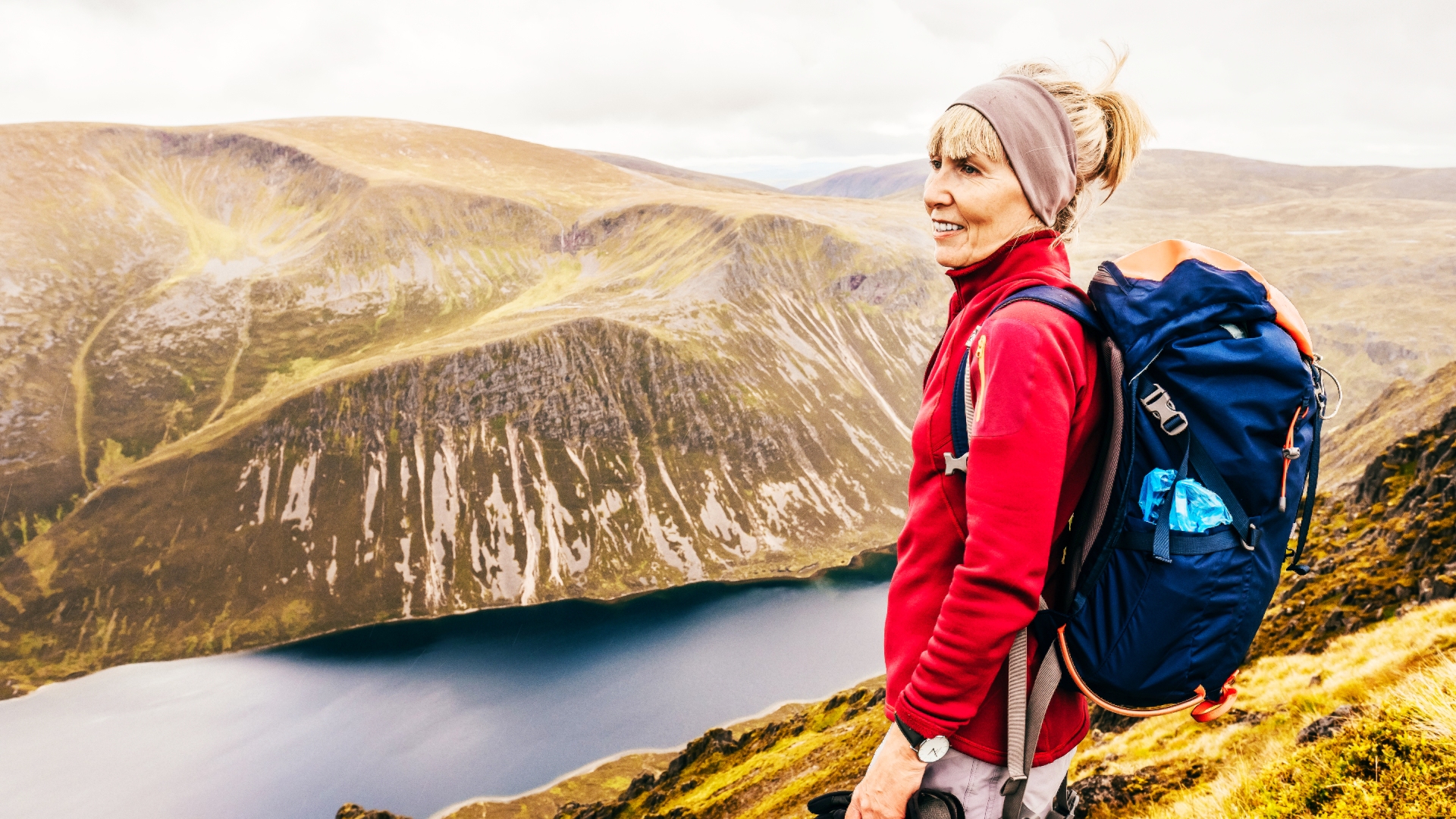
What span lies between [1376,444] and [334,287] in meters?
145

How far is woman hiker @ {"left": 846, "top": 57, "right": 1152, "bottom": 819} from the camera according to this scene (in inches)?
109

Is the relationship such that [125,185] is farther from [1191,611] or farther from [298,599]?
[1191,611]

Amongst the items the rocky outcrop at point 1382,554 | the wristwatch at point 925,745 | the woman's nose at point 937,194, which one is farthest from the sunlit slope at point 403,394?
the woman's nose at point 937,194

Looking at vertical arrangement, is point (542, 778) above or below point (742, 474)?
below

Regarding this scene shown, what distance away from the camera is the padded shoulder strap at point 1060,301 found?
2.94 meters

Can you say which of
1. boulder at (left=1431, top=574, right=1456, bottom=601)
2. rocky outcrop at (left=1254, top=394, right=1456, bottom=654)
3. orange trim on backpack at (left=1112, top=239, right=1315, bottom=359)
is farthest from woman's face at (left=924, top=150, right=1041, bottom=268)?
rocky outcrop at (left=1254, top=394, right=1456, bottom=654)

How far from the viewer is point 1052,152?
3.27m

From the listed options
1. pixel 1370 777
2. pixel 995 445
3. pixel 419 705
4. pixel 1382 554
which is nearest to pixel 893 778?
pixel 995 445

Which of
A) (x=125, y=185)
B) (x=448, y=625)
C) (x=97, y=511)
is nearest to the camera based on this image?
(x=448, y=625)

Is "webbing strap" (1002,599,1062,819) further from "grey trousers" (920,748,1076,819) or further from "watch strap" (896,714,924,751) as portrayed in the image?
"watch strap" (896,714,924,751)

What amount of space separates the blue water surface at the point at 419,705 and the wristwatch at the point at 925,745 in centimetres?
6136

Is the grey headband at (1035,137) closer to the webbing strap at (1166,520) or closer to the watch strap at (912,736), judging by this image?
the webbing strap at (1166,520)

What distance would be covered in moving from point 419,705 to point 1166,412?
74873 millimetres

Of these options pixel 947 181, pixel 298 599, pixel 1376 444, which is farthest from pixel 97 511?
pixel 1376 444
